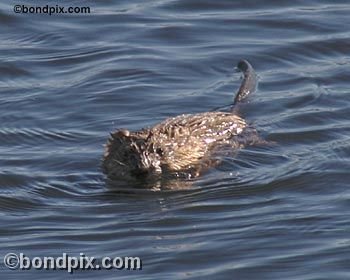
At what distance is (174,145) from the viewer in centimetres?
1502

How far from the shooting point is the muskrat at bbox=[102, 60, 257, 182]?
14519 millimetres

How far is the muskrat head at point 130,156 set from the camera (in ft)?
47.4

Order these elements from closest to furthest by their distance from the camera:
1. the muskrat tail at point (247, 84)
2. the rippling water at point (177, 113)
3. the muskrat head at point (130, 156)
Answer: the rippling water at point (177, 113) → the muskrat head at point (130, 156) → the muskrat tail at point (247, 84)

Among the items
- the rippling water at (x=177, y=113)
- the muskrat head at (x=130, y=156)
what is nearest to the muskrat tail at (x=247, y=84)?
the rippling water at (x=177, y=113)

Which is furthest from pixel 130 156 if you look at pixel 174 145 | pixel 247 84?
pixel 247 84

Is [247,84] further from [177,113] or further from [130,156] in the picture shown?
[130,156]

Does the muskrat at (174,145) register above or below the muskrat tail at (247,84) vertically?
below

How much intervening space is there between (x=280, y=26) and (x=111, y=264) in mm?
7865

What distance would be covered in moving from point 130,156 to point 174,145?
608 mm

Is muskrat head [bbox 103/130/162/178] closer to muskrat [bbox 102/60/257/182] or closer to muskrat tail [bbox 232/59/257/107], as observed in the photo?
muskrat [bbox 102/60/257/182]

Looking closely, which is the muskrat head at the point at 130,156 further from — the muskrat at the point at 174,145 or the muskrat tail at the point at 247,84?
the muskrat tail at the point at 247,84

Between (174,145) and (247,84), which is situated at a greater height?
(247,84)

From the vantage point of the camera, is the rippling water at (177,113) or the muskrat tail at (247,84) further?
the muskrat tail at (247,84)

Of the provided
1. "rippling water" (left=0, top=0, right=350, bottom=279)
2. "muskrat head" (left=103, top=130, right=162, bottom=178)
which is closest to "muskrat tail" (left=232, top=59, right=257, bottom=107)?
"rippling water" (left=0, top=0, right=350, bottom=279)
